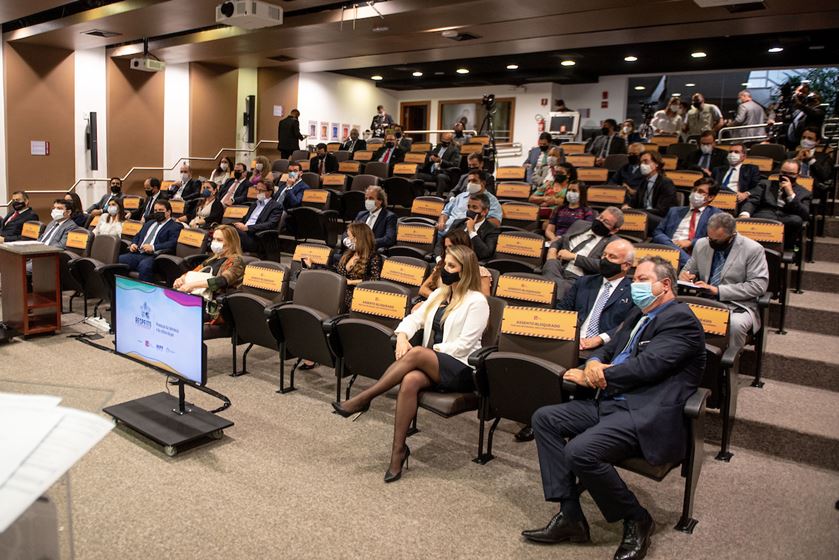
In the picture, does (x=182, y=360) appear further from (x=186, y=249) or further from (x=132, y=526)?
(x=186, y=249)

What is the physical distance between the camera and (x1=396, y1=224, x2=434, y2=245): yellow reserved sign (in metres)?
6.75

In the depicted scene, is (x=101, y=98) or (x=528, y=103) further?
(x=528, y=103)

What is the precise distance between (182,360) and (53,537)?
6.93 ft

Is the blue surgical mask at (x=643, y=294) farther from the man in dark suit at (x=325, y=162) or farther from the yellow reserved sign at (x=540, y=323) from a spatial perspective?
the man in dark suit at (x=325, y=162)

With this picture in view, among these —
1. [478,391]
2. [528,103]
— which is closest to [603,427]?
[478,391]

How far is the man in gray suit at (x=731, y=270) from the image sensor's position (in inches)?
176

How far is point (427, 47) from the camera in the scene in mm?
11336

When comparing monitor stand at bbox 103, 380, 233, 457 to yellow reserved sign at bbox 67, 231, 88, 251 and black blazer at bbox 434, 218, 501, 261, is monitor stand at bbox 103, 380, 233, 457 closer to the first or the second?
black blazer at bbox 434, 218, 501, 261

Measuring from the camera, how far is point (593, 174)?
29.4ft

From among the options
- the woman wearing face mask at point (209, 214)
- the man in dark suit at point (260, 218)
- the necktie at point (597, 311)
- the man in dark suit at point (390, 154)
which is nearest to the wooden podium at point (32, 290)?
the man in dark suit at point (260, 218)

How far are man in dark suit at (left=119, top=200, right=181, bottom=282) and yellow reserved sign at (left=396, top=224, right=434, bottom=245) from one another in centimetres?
258

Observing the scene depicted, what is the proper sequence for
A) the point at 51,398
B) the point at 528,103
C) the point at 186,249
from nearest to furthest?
the point at 51,398, the point at 186,249, the point at 528,103

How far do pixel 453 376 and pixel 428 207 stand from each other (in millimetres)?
4530

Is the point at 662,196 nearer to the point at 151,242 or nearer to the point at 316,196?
the point at 316,196
